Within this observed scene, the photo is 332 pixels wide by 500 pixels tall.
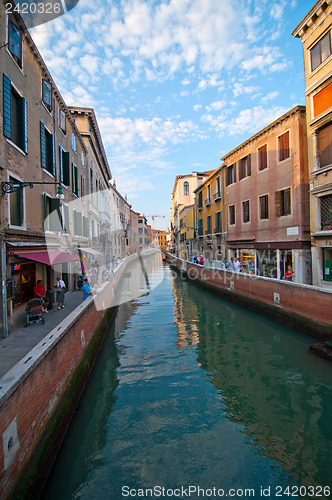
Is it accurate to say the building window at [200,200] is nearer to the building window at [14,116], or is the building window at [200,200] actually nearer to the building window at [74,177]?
the building window at [74,177]

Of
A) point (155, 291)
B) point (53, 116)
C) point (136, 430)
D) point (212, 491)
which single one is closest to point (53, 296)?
point (136, 430)

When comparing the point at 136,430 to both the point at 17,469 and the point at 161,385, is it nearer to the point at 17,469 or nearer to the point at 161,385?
the point at 161,385

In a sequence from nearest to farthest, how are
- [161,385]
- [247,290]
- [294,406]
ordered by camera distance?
[294,406] → [161,385] → [247,290]

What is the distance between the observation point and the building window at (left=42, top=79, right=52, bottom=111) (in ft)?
35.2

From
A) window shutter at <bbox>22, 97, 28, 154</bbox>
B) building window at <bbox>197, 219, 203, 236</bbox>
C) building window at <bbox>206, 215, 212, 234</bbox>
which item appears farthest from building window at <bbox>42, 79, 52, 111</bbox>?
building window at <bbox>197, 219, 203, 236</bbox>

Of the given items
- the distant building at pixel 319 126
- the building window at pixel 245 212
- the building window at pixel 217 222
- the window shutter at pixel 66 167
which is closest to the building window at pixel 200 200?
the building window at pixel 217 222

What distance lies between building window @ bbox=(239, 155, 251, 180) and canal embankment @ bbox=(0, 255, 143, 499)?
16.2 m

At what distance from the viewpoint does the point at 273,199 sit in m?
15.8

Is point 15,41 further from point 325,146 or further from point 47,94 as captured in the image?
point 325,146

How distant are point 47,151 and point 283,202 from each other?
12.0 m

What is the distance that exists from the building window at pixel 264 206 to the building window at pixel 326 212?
445 cm

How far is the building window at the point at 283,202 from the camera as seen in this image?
14609mm

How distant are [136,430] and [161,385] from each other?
1.57m

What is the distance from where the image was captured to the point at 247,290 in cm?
1400
